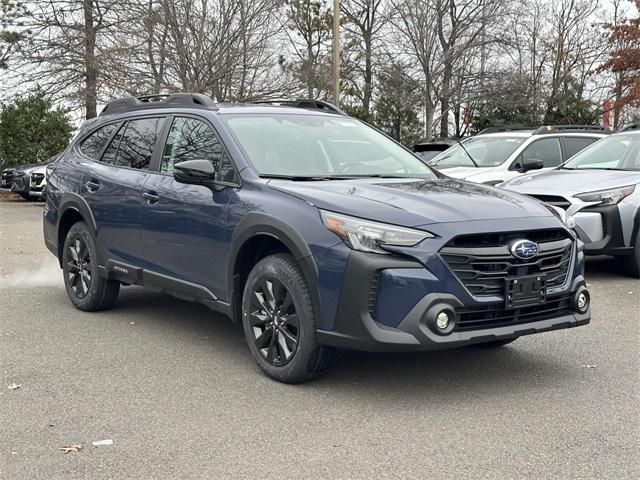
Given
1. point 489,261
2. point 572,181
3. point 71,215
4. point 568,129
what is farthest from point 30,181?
point 489,261

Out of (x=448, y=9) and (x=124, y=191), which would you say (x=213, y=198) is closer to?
(x=124, y=191)

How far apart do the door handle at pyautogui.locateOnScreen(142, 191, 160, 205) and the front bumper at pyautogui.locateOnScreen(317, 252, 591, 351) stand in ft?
6.76

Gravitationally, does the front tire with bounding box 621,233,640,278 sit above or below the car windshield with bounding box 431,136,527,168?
below

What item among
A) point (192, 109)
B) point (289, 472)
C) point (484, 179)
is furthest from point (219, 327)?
point (484, 179)

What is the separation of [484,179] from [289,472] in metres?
8.04

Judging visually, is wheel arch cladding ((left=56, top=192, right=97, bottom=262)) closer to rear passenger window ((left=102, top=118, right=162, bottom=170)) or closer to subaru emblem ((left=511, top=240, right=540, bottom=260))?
rear passenger window ((left=102, top=118, right=162, bottom=170))

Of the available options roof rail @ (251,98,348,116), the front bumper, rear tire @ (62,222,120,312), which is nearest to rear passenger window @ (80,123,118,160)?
rear tire @ (62,222,120,312)

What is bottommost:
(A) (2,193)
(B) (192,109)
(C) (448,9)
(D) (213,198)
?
(A) (2,193)

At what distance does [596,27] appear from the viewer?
36.1 metres

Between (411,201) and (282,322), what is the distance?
3.44 feet

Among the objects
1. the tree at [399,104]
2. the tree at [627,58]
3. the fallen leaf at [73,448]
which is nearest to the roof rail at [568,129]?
the fallen leaf at [73,448]

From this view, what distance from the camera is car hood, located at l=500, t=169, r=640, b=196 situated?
8.09 meters

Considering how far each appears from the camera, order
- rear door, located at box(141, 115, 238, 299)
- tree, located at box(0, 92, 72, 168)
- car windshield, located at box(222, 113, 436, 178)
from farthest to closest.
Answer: tree, located at box(0, 92, 72, 168) → car windshield, located at box(222, 113, 436, 178) → rear door, located at box(141, 115, 238, 299)

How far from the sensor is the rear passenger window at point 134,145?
6.11 meters
